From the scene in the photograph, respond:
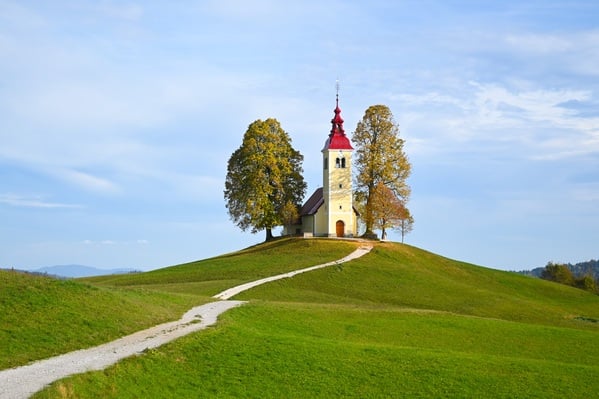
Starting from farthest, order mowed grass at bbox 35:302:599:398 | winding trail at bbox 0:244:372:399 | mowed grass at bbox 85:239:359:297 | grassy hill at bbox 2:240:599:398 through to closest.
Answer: mowed grass at bbox 85:239:359:297 → grassy hill at bbox 2:240:599:398 → mowed grass at bbox 35:302:599:398 → winding trail at bbox 0:244:372:399

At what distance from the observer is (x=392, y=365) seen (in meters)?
23.5

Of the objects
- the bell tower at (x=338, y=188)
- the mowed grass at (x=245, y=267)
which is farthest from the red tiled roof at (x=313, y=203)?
the mowed grass at (x=245, y=267)

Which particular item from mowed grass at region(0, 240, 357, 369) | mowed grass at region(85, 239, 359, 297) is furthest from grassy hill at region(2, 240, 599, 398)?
mowed grass at region(0, 240, 357, 369)

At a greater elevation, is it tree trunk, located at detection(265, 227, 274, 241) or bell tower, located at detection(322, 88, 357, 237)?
bell tower, located at detection(322, 88, 357, 237)

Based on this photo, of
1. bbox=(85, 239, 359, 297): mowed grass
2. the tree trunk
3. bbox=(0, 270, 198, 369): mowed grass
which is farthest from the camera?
the tree trunk

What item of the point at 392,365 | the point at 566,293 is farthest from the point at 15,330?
the point at 566,293

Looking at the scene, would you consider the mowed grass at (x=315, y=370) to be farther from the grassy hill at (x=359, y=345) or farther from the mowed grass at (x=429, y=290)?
the mowed grass at (x=429, y=290)

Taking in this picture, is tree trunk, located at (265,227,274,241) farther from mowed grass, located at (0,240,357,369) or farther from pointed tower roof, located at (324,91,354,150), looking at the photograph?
mowed grass, located at (0,240,357,369)

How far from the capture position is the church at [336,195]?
227 ft

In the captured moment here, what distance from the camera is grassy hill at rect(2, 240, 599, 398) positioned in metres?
21.1

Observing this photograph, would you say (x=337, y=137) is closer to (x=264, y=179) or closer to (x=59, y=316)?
(x=264, y=179)

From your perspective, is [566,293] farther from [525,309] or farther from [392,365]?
[392,365]

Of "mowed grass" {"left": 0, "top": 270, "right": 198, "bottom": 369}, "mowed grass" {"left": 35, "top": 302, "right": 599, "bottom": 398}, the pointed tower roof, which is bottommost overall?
"mowed grass" {"left": 35, "top": 302, "right": 599, "bottom": 398}

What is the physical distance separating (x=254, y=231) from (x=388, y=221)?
1471 centimetres
